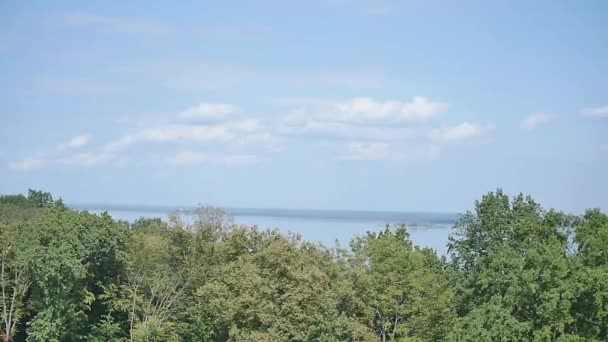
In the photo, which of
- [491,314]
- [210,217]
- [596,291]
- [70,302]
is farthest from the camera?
[210,217]

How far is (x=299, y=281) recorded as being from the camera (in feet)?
111

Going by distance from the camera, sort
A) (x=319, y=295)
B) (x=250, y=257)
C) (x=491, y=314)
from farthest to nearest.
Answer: (x=250, y=257) < (x=319, y=295) < (x=491, y=314)

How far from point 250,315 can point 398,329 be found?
6835mm

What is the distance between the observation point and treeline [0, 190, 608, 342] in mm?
30734

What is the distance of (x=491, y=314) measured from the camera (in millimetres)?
31000

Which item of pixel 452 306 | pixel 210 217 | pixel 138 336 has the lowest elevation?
pixel 138 336

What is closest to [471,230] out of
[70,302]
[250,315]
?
[250,315]

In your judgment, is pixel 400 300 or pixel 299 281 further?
pixel 400 300

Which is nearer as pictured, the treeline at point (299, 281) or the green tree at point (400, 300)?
the treeline at point (299, 281)

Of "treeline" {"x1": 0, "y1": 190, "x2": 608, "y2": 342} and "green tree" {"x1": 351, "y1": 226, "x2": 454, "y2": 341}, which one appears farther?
"green tree" {"x1": 351, "y1": 226, "x2": 454, "y2": 341}

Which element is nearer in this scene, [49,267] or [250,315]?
[250,315]

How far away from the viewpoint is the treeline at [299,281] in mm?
30734

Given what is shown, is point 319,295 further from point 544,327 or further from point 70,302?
point 70,302

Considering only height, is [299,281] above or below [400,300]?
above
